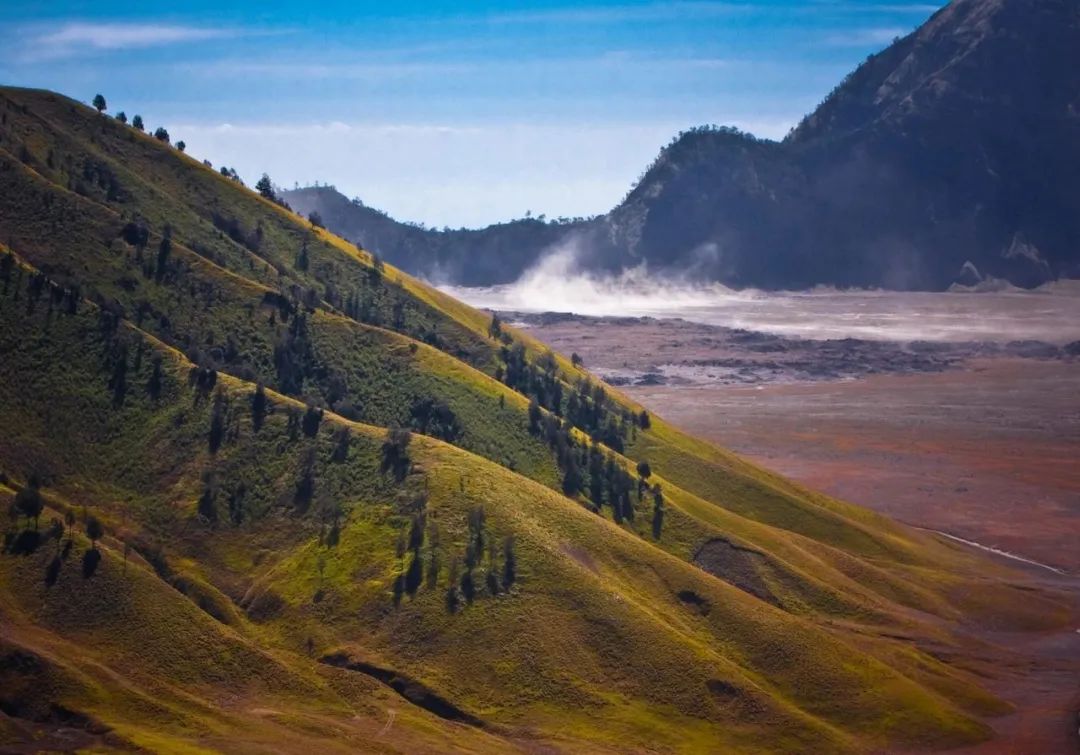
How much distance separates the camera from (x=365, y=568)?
13800cm

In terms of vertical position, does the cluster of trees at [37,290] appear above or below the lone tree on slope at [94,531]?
above

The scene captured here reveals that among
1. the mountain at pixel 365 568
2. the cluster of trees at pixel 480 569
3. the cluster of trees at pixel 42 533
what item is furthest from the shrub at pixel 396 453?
the cluster of trees at pixel 42 533

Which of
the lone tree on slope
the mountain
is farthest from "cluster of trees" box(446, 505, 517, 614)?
the lone tree on slope

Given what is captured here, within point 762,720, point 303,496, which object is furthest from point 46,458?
point 762,720

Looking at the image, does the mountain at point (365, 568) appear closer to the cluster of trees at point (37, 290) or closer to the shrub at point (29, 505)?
the shrub at point (29, 505)

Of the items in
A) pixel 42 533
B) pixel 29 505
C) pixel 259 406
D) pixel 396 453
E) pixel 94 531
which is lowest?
pixel 94 531

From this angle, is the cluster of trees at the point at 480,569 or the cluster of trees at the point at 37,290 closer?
the cluster of trees at the point at 480,569

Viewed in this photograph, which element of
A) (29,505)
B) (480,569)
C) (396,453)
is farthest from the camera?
(396,453)

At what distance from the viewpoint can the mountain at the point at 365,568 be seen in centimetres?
11688

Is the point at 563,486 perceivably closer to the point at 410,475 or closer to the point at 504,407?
the point at 504,407

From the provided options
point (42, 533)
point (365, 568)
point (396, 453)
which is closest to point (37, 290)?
point (42, 533)

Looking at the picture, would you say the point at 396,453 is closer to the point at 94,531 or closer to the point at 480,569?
the point at 480,569

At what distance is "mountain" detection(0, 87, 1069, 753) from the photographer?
383ft

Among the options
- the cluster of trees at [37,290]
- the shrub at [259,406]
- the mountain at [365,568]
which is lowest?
the mountain at [365,568]
